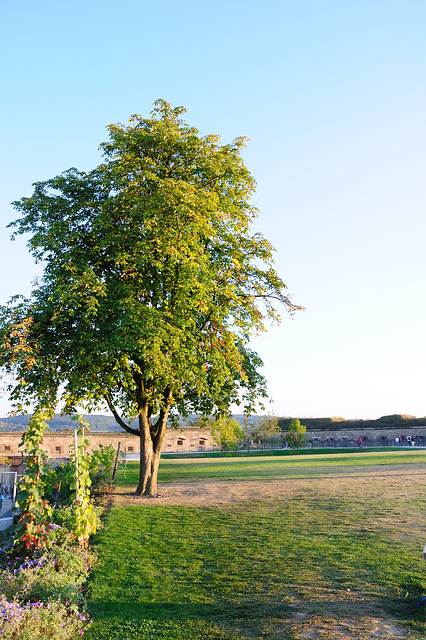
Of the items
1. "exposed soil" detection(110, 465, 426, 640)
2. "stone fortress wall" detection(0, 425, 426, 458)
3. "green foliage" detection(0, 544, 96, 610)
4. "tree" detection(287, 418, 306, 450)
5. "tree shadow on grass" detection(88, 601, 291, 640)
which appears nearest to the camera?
"exposed soil" detection(110, 465, 426, 640)

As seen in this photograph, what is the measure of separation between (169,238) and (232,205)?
3.82 metres

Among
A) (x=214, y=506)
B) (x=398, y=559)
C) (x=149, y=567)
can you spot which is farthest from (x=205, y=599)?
(x=214, y=506)

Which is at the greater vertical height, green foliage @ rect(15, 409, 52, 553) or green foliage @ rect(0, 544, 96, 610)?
green foliage @ rect(15, 409, 52, 553)

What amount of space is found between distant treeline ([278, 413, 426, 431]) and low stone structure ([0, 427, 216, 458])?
12587 millimetres

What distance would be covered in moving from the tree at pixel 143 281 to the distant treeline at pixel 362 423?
173 feet

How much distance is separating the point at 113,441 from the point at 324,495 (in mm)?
44729

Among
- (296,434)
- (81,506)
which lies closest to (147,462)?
(81,506)

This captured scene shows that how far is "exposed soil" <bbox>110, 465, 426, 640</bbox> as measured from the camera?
5836 millimetres

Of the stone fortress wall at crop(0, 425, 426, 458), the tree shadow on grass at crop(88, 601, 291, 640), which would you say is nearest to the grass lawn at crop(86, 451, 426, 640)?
the tree shadow on grass at crop(88, 601, 291, 640)

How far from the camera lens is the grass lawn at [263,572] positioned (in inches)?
243

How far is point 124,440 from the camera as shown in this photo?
200ft

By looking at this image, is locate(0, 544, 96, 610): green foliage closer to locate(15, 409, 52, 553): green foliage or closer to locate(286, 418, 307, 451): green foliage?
locate(15, 409, 52, 553): green foliage

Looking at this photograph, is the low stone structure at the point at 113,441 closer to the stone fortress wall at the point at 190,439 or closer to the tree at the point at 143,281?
the stone fortress wall at the point at 190,439

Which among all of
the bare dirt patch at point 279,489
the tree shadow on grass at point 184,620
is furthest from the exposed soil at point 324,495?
the tree shadow on grass at point 184,620
